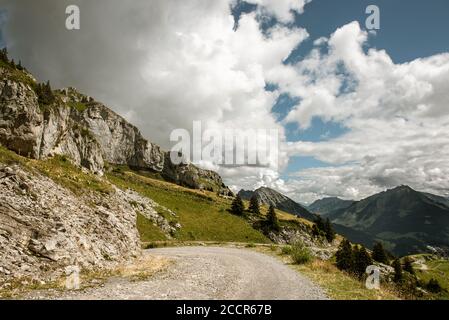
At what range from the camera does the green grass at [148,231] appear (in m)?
69.6

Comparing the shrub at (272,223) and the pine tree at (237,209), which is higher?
the pine tree at (237,209)

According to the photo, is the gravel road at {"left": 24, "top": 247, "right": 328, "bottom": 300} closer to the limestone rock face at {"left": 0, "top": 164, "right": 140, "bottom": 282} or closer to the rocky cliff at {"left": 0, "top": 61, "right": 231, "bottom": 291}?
the limestone rock face at {"left": 0, "top": 164, "right": 140, "bottom": 282}

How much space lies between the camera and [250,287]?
56.1 ft

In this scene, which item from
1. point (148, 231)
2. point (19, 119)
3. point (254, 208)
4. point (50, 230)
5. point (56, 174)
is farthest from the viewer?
point (254, 208)

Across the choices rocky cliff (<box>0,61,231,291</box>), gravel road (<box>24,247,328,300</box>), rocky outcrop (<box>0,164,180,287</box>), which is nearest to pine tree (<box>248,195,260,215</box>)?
rocky cliff (<box>0,61,231,291</box>)

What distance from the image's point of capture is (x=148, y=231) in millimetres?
72125

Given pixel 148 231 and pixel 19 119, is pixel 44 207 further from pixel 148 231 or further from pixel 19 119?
pixel 148 231

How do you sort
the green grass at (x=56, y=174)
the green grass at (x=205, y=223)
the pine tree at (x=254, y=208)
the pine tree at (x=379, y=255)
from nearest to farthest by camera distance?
the green grass at (x=56, y=174) < the green grass at (x=205, y=223) < the pine tree at (x=254, y=208) < the pine tree at (x=379, y=255)

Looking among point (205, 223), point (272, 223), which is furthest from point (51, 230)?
point (272, 223)

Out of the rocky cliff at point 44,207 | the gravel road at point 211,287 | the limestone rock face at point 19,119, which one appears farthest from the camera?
the limestone rock face at point 19,119

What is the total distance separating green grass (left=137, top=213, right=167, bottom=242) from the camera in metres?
69.6

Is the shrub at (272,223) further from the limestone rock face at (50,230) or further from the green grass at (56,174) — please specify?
the limestone rock face at (50,230)

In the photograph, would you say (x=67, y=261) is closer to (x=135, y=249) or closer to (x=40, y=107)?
(x=135, y=249)

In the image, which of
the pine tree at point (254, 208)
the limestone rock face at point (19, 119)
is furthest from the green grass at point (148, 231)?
the pine tree at point (254, 208)
